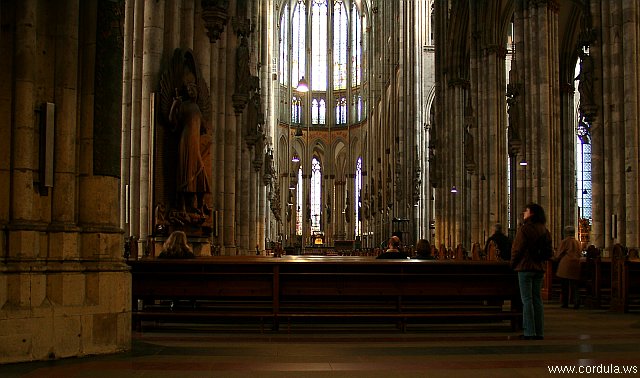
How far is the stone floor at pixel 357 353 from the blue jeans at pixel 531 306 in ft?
0.68

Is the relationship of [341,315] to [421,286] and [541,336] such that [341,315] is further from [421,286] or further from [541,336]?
[541,336]

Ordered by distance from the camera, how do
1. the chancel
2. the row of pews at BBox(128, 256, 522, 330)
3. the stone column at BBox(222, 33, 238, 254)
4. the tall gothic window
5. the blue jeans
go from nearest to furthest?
the chancel → the blue jeans → the row of pews at BBox(128, 256, 522, 330) → the stone column at BBox(222, 33, 238, 254) → the tall gothic window

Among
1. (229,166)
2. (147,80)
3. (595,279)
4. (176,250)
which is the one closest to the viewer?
(176,250)

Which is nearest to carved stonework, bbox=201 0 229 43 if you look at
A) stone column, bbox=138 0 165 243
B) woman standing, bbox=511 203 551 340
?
stone column, bbox=138 0 165 243

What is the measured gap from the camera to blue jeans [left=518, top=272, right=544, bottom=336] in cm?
959

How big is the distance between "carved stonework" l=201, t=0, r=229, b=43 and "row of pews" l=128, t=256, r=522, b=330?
7.80 metres

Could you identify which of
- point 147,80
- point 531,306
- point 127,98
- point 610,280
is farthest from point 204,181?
point 610,280

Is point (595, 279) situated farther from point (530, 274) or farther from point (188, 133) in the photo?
point (188, 133)

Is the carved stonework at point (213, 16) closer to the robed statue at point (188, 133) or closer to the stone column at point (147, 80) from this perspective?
the stone column at point (147, 80)

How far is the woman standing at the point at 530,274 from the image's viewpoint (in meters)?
9.60

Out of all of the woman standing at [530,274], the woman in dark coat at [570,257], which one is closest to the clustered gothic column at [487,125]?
the woman in dark coat at [570,257]

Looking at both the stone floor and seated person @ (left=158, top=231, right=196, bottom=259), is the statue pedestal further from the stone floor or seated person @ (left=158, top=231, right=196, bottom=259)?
the stone floor

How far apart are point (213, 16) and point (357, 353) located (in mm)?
10643

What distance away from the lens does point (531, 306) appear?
31.5 ft
